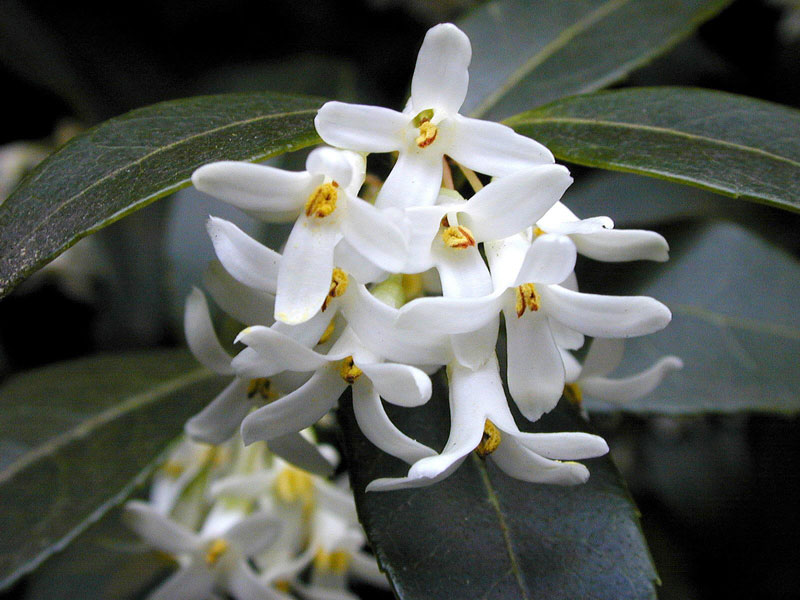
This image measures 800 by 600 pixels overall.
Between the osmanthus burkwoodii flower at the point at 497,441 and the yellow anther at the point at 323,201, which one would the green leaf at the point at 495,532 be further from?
the yellow anther at the point at 323,201

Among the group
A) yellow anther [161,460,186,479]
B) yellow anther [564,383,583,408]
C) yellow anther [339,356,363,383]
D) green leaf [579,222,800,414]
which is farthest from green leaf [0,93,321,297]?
yellow anther [161,460,186,479]

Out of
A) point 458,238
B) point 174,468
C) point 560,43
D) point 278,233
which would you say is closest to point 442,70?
point 458,238

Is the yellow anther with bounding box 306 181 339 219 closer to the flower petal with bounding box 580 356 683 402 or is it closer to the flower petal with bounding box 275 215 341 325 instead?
the flower petal with bounding box 275 215 341 325

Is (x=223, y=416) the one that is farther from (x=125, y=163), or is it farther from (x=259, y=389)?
(x=125, y=163)

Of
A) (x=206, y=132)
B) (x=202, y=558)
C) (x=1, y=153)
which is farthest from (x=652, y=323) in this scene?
(x=1, y=153)

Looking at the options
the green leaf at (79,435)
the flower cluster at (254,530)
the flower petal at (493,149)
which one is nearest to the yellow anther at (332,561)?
the flower cluster at (254,530)

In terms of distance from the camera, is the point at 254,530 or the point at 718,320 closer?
the point at 254,530
